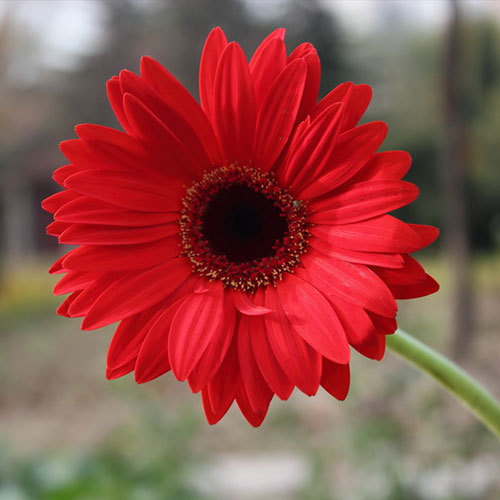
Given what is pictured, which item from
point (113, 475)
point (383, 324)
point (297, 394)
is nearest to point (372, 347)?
point (383, 324)

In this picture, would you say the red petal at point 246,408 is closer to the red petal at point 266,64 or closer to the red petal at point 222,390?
the red petal at point 222,390

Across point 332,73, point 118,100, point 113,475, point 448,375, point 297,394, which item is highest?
point 332,73

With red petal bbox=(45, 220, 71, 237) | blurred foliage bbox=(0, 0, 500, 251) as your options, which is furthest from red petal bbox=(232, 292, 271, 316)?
blurred foliage bbox=(0, 0, 500, 251)

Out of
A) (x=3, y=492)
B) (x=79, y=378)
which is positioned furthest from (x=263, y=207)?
(x=79, y=378)

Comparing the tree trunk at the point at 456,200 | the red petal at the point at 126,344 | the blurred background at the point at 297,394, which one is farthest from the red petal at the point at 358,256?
the tree trunk at the point at 456,200

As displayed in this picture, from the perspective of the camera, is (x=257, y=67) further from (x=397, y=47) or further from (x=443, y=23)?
(x=397, y=47)

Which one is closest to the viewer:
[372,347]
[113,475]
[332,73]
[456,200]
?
[372,347]

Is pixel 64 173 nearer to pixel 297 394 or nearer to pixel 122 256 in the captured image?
pixel 122 256
